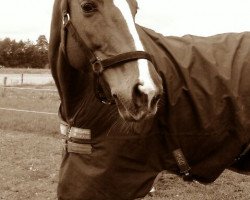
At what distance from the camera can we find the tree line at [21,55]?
50969 millimetres

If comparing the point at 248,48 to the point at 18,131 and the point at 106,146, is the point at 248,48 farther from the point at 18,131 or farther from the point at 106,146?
the point at 18,131

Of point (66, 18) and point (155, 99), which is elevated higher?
point (66, 18)

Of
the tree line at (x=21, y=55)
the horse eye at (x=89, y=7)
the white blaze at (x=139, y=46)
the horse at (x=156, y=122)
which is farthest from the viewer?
the tree line at (x=21, y=55)

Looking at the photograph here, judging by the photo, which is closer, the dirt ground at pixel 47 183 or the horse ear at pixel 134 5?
the horse ear at pixel 134 5

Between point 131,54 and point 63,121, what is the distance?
1.02 m

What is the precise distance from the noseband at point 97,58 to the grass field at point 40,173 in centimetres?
265

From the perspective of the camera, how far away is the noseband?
2.23 metres

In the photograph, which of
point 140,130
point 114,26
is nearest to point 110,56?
point 114,26

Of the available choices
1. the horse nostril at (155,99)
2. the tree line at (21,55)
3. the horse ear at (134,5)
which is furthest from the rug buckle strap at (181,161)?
the tree line at (21,55)

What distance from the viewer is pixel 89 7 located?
2.36 m

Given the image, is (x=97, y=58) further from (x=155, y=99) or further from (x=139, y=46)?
(x=155, y=99)

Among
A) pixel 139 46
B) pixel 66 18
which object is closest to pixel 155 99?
pixel 139 46

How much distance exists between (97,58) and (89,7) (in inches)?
10.8

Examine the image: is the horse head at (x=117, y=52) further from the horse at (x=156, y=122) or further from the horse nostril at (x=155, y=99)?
the horse at (x=156, y=122)
